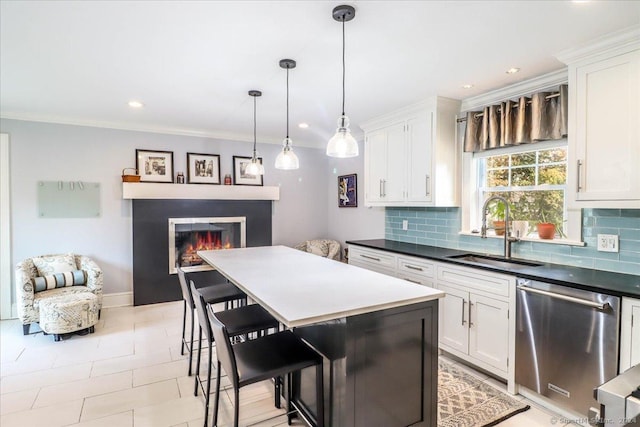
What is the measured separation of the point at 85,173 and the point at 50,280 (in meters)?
1.36

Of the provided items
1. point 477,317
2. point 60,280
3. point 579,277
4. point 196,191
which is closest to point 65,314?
point 60,280

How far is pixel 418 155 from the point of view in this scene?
3570 millimetres

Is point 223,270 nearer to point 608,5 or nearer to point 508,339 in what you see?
point 508,339

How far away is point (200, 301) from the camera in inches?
76.0

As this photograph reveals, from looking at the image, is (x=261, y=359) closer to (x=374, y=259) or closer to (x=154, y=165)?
(x=374, y=259)

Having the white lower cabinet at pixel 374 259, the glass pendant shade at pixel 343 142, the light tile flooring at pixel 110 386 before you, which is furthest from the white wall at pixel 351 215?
the glass pendant shade at pixel 343 142

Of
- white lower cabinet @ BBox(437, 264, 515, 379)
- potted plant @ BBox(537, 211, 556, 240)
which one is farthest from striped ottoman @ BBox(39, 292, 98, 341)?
potted plant @ BBox(537, 211, 556, 240)

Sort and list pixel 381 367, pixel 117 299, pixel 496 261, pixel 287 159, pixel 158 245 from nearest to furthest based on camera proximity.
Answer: pixel 381 367 < pixel 287 159 < pixel 496 261 < pixel 117 299 < pixel 158 245

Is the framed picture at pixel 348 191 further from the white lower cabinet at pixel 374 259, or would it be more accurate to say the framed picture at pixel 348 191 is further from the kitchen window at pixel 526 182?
the kitchen window at pixel 526 182

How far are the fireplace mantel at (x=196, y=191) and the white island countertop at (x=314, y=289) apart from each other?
219 centimetres

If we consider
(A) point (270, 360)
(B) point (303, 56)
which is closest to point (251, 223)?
(B) point (303, 56)

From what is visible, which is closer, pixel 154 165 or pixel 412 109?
pixel 412 109

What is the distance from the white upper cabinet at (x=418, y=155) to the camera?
11.2ft

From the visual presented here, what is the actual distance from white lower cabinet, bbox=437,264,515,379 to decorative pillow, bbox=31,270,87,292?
12.9 feet
